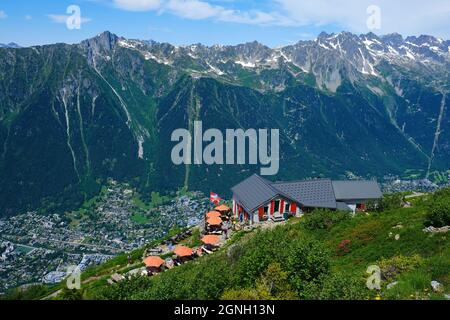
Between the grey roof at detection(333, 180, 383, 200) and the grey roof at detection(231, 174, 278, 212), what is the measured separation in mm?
12686

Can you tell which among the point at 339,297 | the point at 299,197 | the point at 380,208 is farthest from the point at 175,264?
the point at 339,297

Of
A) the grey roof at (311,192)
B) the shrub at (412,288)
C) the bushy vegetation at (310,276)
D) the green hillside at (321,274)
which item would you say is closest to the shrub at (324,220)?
the green hillside at (321,274)

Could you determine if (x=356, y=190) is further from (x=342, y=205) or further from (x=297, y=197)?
(x=297, y=197)

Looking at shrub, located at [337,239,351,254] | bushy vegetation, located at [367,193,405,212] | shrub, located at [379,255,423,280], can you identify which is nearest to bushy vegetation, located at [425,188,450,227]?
shrub, located at [337,239,351,254]

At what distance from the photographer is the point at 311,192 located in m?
68.4

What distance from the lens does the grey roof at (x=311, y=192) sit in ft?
217

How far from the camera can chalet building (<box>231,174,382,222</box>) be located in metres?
65.8

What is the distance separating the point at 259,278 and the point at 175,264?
33.1 m

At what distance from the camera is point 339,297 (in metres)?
18.6

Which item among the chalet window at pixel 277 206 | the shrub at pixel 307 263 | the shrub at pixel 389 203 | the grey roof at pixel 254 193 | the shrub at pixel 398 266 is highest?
the shrub at pixel 307 263

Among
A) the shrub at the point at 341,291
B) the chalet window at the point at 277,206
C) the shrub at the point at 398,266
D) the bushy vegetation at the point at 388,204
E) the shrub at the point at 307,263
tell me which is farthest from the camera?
the chalet window at the point at 277,206

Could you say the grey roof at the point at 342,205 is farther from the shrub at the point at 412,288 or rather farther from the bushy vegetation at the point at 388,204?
the shrub at the point at 412,288
